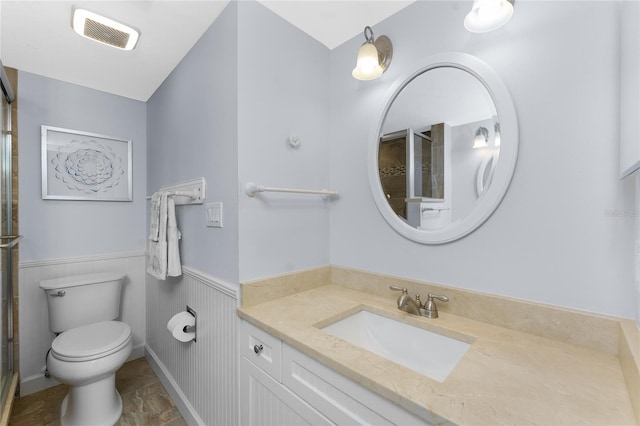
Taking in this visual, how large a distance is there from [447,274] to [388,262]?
28 cm

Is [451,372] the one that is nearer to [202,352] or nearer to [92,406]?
[202,352]

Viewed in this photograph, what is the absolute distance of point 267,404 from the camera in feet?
3.45

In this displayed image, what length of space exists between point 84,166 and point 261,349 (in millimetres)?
2001

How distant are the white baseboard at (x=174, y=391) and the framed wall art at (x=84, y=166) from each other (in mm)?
1300

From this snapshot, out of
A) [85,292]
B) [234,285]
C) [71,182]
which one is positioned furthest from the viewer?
[71,182]

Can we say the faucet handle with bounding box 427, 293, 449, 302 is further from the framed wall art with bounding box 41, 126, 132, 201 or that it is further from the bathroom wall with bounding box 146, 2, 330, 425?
the framed wall art with bounding box 41, 126, 132, 201

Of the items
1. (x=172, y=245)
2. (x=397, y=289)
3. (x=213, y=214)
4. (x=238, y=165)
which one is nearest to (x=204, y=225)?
(x=213, y=214)

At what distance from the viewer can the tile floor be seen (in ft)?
5.27

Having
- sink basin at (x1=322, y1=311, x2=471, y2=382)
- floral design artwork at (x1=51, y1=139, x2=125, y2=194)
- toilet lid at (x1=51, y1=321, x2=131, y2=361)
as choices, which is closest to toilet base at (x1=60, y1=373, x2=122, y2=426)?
toilet lid at (x1=51, y1=321, x2=131, y2=361)

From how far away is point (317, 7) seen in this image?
1308 mm

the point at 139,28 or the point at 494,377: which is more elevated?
the point at 139,28

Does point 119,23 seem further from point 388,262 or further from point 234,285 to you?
point 388,262

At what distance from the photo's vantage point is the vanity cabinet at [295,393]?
72cm

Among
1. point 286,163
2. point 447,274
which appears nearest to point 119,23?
point 286,163
